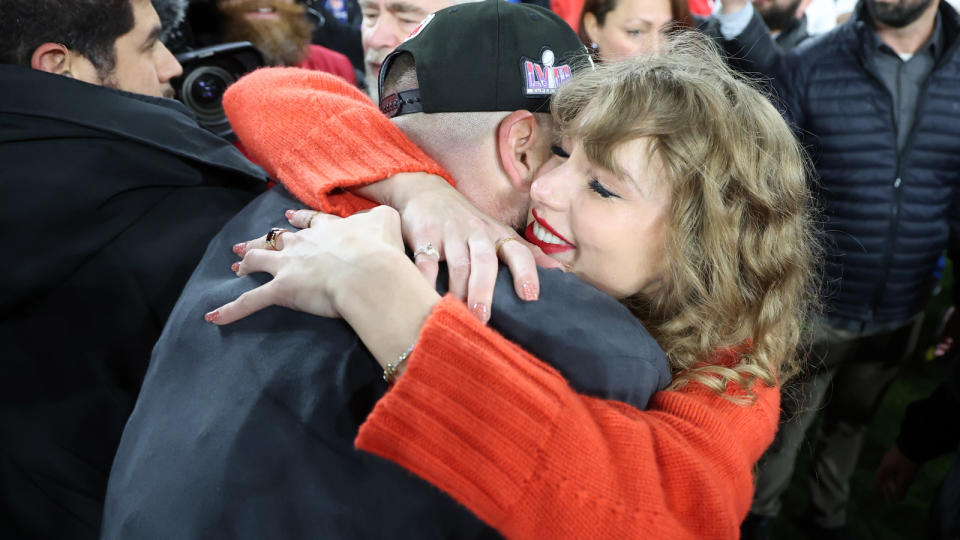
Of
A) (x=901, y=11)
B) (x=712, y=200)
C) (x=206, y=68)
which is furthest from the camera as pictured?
(x=901, y=11)

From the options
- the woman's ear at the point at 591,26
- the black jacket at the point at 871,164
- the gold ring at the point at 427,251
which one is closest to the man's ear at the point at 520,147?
the gold ring at the point at 427,251

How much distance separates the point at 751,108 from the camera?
1.21 metres

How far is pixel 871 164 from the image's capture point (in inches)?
92.1

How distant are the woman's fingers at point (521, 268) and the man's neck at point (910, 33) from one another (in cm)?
208

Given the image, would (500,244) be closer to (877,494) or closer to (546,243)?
(546,243)

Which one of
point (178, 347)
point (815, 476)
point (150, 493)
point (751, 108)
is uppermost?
point (751, 108)

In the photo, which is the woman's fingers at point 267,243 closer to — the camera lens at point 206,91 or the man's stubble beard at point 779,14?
the camera lens at point 206,91

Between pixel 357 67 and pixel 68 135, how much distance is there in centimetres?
245

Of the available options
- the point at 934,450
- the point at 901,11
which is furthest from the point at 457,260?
the point at 901,11

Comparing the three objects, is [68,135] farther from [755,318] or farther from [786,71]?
[786,71]

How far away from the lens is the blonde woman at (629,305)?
79cm

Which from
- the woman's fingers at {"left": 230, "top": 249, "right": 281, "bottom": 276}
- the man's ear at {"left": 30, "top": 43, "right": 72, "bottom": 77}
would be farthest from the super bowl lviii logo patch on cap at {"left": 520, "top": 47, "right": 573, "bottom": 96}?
the man's ear at {"left": 30, "top": 43, "right": 72, "bottom": 77}

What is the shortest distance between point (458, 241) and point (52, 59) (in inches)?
40.5

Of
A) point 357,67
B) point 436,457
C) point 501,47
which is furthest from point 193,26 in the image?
point 436,457
